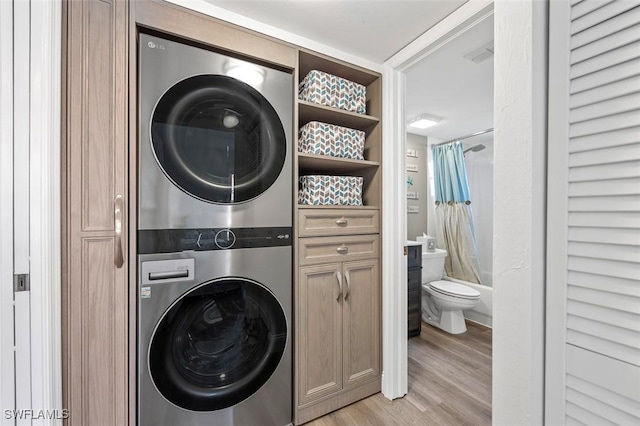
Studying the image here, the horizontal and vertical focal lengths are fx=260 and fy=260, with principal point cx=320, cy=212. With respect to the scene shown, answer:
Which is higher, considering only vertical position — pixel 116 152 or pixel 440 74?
pixel 440 74

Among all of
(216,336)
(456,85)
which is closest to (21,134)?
(216,336)

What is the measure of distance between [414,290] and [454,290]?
0.41 m

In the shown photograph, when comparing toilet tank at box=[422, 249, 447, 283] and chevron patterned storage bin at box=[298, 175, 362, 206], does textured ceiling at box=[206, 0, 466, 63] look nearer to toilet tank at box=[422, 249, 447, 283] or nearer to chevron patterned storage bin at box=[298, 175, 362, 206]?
chevron patterned storage bin at box=[298, 175, 362, 206]

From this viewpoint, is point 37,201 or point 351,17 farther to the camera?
point 351,17

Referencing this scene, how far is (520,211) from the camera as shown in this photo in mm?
660

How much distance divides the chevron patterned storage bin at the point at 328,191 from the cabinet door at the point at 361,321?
0.41 m

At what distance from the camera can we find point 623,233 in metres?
0.54

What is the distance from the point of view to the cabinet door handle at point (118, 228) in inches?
40.3

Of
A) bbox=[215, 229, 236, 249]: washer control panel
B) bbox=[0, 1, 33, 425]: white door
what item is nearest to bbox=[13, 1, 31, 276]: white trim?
bbox=[0, 1, 33, 425]: white door

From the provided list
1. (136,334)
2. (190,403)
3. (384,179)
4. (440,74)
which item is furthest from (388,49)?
(190,403)

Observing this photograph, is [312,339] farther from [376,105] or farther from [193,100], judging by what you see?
[376,105]

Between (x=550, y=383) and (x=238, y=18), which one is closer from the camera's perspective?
(x=550, y=383)

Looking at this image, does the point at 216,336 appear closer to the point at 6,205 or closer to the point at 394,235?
the point at 6,205

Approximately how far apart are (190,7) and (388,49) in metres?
1.13
